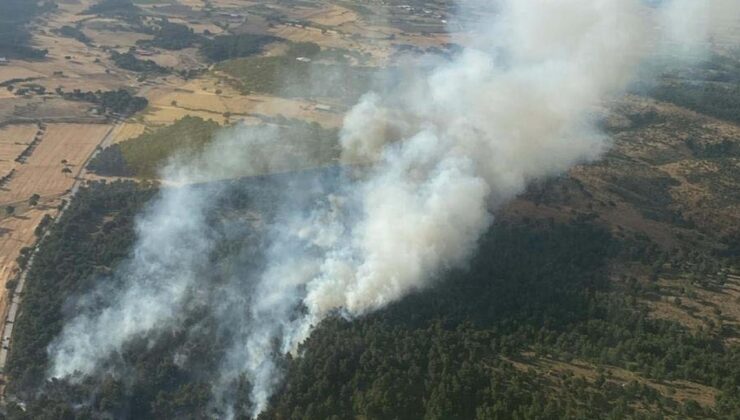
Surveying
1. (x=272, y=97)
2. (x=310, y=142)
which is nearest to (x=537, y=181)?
(x=310, y=142)

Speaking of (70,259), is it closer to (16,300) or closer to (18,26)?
(16,300)

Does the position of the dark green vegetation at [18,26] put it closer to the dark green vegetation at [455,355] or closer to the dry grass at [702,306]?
the dark green vegetation at [455,355]

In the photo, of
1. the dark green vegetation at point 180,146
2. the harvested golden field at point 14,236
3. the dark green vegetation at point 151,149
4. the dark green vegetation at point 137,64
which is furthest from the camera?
the dark green vegetation at point 137,64

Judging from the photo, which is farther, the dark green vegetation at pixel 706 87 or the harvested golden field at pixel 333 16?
the harvested golden field at pixel 333 16

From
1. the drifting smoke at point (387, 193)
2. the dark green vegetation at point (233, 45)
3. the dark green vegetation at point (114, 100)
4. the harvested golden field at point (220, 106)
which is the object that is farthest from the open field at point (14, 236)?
the dark green vegetation at point (233, 45)

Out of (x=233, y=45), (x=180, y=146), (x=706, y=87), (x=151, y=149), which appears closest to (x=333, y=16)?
(x=233, y=45)

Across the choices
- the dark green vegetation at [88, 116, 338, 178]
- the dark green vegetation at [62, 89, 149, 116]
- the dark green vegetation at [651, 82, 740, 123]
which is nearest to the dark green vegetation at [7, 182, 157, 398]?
the dark green vegetation at [88, 116, 338, 178]

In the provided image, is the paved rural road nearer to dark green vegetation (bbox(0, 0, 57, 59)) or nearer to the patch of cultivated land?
the patch of cultivated land
